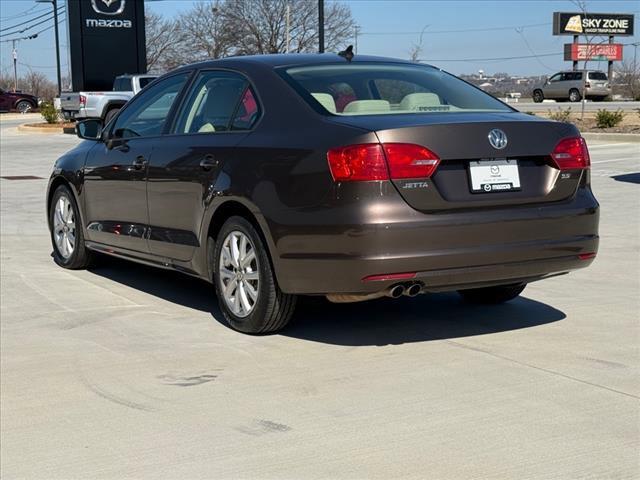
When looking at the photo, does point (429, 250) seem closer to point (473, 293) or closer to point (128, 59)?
point (473, 293)

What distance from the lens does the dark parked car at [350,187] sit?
499 centimetres

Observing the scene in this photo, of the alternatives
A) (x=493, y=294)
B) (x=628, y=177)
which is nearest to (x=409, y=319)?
(x=493, y=294)

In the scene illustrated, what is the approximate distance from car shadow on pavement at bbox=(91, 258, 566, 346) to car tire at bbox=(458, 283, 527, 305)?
62 mm

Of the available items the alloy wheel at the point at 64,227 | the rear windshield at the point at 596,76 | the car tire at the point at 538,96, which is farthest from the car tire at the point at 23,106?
the alloy wheel at the point at 64,227

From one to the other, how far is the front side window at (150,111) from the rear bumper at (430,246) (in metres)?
1.95

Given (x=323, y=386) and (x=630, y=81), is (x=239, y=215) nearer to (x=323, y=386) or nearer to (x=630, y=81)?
(x=323, y=386)

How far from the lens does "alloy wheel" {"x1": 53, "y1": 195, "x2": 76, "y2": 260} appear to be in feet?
26.2

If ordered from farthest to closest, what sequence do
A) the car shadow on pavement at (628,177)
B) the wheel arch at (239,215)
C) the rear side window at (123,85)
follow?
1. the rear side window at (123,85)
2. the car shadow on pavement at (628,177)
3. the wheel arch at (239,215)

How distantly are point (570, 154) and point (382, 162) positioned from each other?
1253 millimetres

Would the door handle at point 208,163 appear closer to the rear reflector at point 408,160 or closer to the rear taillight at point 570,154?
the rear reflector at point 408,160

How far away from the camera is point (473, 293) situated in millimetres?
6609

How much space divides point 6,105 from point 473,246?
48.7m

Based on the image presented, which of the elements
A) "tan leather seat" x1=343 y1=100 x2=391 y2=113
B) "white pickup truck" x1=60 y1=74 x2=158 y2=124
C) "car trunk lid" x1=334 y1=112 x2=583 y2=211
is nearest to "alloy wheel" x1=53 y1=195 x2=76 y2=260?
"tan leather seat" x1=343 y1=100 x2=391 y2=113

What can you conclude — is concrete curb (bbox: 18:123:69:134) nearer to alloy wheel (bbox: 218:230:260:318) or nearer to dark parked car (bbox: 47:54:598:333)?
dark parked car (bbox: 47:54:598:333)
